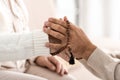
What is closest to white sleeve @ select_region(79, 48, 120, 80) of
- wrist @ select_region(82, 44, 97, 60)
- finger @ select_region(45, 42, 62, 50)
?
wrist @ select_region(82, 44, 97, 60)

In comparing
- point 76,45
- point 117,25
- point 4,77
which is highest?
point 76,45

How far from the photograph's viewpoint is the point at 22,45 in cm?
118

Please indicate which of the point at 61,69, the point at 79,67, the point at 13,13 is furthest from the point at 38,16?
the point at 61,69

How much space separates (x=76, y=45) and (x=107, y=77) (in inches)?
9.1

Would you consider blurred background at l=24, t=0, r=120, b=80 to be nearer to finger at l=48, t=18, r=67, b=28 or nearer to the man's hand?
the man's hand

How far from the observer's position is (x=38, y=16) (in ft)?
7.61

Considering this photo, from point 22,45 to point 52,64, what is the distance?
46 centimetres

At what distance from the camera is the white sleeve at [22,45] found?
3.82 feet

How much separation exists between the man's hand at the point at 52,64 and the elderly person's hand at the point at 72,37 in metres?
0.32

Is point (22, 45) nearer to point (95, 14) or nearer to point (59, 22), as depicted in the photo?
point (59, 22)

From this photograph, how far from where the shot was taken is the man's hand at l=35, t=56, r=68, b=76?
4.98 feet

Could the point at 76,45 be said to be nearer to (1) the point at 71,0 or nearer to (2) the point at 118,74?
(2) the point at 118,74

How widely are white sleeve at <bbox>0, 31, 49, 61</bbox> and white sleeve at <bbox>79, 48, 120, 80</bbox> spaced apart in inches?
9.1

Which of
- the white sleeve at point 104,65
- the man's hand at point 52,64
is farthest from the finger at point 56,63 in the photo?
the white sleeve at point 104,65
